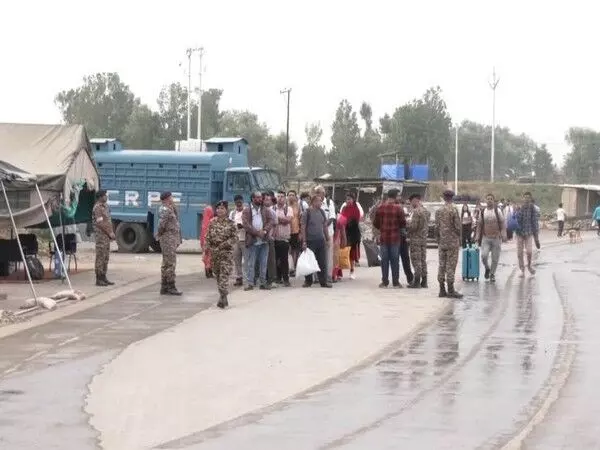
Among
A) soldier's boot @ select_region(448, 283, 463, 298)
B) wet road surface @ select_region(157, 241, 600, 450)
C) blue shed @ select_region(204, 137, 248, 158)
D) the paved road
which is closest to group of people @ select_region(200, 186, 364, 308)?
soldier's boot @ select_region(448, 283, 463, 298)

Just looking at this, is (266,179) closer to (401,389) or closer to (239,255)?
(239,255)

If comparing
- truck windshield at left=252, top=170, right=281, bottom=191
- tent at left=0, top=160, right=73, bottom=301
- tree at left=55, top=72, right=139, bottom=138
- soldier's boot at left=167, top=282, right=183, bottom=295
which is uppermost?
tree at left=55, top=72, right=139, bottom=138

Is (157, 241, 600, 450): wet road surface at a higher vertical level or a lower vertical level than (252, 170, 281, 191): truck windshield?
lower

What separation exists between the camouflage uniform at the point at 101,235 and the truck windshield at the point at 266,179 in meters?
13.0

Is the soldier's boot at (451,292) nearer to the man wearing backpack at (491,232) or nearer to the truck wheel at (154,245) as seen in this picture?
the man wearing backpack at (491,232)

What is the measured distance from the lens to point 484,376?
1102 cm

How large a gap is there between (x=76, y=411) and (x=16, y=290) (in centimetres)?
1159

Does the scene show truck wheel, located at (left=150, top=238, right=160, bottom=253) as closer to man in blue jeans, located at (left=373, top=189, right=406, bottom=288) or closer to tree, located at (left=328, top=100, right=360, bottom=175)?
man in blue jeans, located at (left=373, top=189, right=406, bottom=288)

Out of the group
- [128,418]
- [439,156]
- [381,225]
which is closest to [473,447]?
[128,418]

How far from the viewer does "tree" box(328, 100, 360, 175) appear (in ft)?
335

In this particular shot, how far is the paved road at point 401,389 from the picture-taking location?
8297 mm

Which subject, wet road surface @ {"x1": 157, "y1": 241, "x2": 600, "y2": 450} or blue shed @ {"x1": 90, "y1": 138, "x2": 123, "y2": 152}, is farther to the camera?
blue shed @ {"x1": 90, "y1": 138, "x2": 123, "y2": 152}

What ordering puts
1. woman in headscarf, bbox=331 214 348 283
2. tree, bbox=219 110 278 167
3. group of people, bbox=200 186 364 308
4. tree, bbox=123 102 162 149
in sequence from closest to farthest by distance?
group of people, bbox=200 186 364 308
woman in headscarf, bbox=331 214 348 283
tree, bbox=219 110 278 167
tree, bbox=123 102 162 149

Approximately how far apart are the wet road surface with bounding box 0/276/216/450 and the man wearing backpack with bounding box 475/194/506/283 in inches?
228
